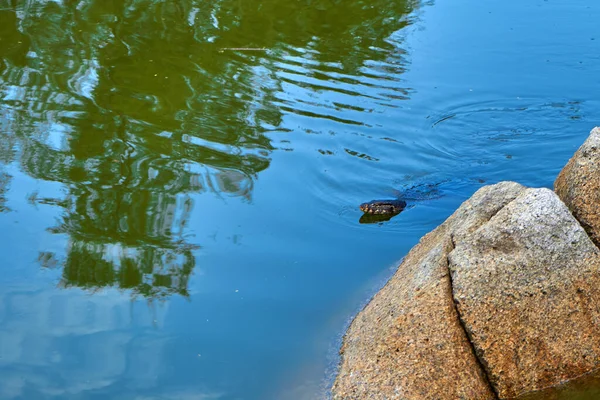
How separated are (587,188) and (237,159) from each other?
4.68 meters

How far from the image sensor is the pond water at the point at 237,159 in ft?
20.1

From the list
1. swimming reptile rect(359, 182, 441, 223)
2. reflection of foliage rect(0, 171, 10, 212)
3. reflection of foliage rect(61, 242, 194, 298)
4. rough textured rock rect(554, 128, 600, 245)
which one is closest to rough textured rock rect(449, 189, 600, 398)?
rough textured rock rect(554, 128, 600, 245)

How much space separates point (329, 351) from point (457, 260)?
A: 1267mm

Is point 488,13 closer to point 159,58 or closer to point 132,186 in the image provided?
point 159,58

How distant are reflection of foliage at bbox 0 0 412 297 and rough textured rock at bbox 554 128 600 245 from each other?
333 cm

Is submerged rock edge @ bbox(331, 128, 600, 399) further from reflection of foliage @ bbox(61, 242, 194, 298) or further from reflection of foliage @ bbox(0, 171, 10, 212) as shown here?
reflection of foliage @ bbox(0, 171, 10, 212)

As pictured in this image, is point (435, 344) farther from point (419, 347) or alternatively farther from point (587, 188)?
point (587, 188)

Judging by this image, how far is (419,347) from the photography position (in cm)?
498

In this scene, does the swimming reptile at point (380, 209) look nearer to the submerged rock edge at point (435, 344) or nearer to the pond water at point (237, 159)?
the pond water at point (237, 159)

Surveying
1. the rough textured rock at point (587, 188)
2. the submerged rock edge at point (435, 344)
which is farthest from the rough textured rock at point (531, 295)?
the rough textured rock at point (587, 188)

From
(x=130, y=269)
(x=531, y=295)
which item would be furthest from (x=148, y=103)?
(x=531, y=295)

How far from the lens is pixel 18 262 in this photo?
7184 millimetres

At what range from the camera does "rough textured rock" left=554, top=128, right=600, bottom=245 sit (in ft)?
17.7

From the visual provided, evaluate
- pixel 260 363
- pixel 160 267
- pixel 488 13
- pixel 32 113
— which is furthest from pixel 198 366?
pixel 488 13
